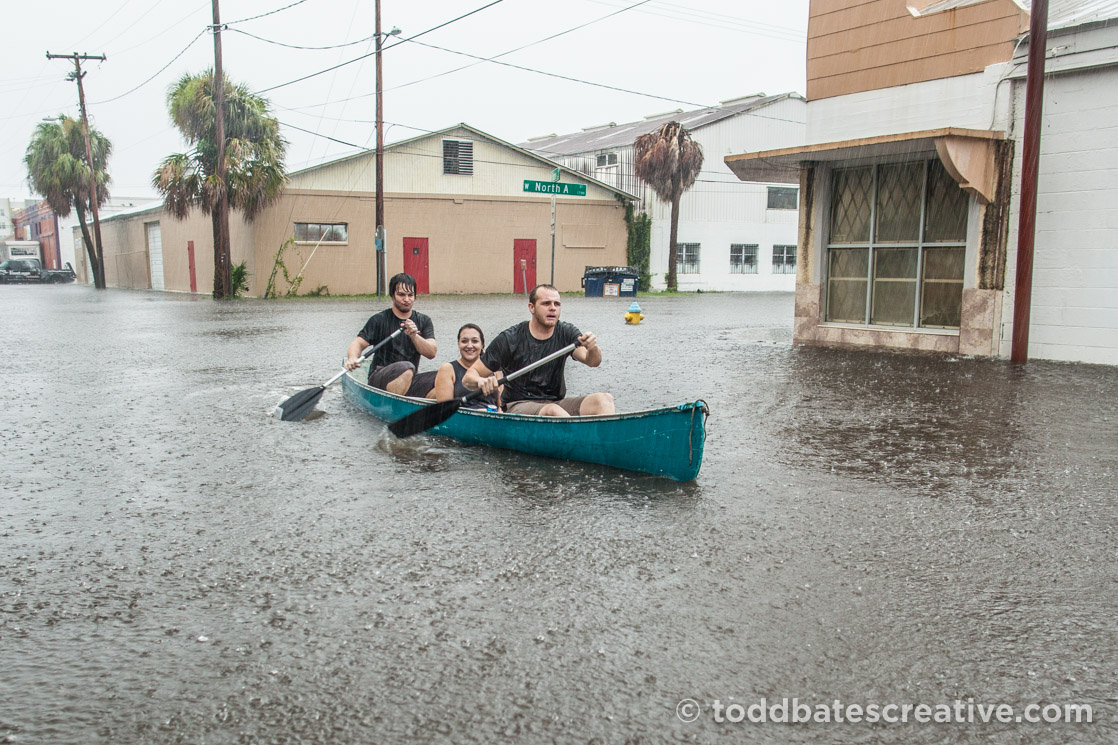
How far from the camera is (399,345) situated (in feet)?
29.6

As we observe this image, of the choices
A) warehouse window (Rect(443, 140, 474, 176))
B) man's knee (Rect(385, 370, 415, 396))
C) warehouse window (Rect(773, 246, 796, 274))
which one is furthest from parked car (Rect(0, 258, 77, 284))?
man's knee (Rect(385, 370, 415, 396))

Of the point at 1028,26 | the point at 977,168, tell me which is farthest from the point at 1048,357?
the point at 1028,26

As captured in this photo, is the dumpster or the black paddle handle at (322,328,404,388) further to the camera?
the dumpster

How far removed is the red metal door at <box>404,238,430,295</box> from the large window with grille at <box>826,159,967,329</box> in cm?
2333

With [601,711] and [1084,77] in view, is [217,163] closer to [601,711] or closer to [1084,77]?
[1084,77]

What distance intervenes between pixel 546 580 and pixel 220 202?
31244mm

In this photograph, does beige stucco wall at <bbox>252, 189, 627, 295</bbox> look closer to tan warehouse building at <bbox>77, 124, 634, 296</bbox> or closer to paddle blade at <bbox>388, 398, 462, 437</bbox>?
tan warehouse building at <bbox>77, 124, 634, 296</bbox>

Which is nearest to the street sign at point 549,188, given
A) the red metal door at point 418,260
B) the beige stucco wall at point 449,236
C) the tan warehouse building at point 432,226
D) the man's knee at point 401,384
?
the tan warehouse building at point 432,226

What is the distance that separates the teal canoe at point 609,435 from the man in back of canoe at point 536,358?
0.26 meters

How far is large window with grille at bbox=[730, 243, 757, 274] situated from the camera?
42.9m

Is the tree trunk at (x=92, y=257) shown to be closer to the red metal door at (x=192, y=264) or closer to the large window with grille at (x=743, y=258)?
the red metal door at (x=192, y=264)

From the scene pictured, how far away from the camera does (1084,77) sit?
11.7 m

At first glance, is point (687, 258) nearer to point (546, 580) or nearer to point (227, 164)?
point (227, 164)

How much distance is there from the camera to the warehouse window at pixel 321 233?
113 ft
